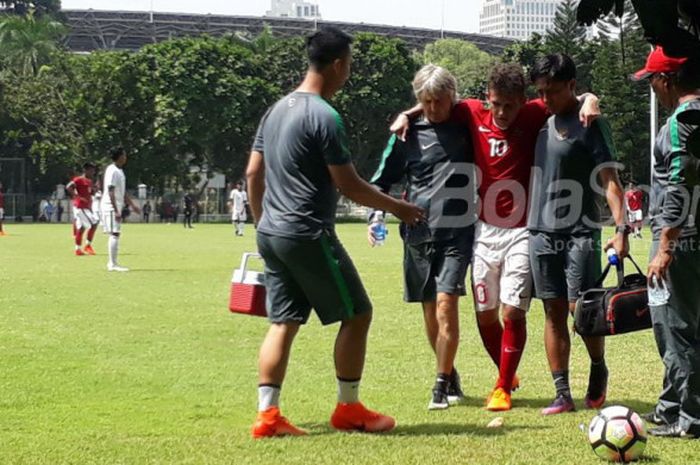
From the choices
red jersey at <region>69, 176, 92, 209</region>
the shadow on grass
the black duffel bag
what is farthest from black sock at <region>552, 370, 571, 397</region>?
red jersey at <region>69, 176, 92, 209</region>

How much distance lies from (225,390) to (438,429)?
1.99 m

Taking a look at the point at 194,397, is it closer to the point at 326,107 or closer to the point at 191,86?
the point at 326,107

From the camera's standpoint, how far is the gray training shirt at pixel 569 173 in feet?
23.1

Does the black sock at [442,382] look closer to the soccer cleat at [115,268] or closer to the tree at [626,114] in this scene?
the soccer cleat at [115,268]

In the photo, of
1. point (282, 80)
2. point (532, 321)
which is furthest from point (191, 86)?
point (532, 321)

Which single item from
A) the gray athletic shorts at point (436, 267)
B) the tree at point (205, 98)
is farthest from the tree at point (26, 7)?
the gray athletic shorts at point (436, 267)

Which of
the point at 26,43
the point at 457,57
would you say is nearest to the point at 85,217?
the point at 26,43

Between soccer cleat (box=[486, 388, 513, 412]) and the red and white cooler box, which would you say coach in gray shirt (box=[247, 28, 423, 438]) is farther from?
soccer cleat (box=[486, 388, 513, 412])

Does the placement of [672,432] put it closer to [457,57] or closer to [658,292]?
[658,292]

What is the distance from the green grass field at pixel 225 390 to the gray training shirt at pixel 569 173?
113 centimetres

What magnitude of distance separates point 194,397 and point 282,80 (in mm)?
60333

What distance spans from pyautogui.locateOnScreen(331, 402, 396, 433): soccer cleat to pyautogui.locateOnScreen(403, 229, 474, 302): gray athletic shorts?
3.87ft

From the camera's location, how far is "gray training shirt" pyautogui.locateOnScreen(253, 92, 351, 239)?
6184 millimetres

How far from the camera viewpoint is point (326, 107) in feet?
20.4
